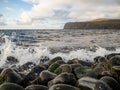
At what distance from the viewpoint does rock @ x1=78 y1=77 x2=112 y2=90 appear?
17.4 feet

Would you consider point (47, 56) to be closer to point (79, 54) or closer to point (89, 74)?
point (79, 54)

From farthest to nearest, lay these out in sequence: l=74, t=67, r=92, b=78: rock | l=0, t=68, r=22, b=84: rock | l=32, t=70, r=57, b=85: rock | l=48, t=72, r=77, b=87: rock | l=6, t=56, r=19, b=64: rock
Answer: l=6, t=56, r=19, b=64: rock → l=74, t=67, r=92, b=78: rock → l=0, t=68, r=22, b=84: rock → l=32, t=70, r=57, b=85: rock → l=48, t=72, r=77, b=87: rock

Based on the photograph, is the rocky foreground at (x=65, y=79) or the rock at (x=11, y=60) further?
the rock at (x=11, y=60)

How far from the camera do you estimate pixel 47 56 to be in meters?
15.8

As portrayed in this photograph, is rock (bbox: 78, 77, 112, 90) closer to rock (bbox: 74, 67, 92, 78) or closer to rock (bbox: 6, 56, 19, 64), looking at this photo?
rock (bbox: 74, 67, 92, 78)

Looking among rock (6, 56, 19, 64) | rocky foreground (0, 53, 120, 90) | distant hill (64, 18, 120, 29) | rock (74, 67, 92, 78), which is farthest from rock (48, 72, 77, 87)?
distant hill (64, 18, 120, 29)

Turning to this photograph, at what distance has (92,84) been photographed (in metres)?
5.53

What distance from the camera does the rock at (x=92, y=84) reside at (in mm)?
5291

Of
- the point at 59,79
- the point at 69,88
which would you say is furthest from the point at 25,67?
the point at 69,88

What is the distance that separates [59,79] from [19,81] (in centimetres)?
132

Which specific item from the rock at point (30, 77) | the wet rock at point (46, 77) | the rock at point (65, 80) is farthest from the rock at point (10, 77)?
the rock at point (65, 80)

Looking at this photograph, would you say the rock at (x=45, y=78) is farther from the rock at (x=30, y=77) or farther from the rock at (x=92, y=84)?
the rock at (x=92, y=84)

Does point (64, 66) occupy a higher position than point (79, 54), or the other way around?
point (64, 66)

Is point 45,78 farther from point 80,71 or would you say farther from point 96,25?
point 96,25
